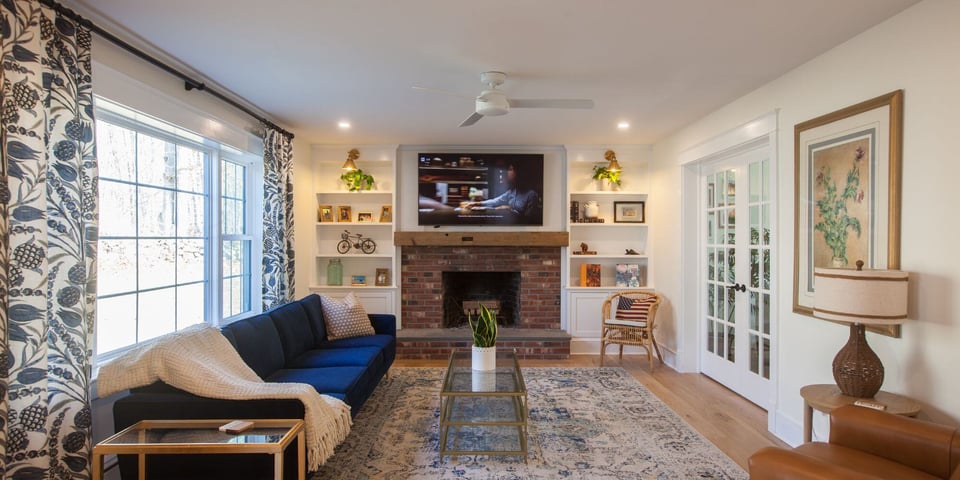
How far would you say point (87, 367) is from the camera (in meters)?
2.17

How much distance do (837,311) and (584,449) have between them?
5.31ft

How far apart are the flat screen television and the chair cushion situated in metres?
1.52

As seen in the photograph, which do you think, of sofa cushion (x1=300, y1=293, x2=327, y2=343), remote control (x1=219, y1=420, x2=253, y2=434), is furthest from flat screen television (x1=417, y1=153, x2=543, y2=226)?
remote control (x1=219, y1=420, x2=253, y2=434)

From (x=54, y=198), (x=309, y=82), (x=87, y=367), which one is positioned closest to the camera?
(x=54, y=198)

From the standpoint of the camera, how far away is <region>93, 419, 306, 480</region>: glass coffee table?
1869mm

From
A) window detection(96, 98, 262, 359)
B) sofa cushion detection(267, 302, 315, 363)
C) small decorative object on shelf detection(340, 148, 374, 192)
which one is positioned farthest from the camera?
small decorative object on shelf detection(340, 148, 374, 192)

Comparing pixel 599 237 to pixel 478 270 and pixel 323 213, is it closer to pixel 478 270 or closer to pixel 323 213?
pixel 478 270

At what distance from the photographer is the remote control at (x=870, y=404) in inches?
82.0

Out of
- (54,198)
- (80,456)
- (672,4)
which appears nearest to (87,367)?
(80,456)

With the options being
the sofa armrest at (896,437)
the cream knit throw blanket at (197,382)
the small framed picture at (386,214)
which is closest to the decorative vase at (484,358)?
the cream knit throw blanket at (197,382)

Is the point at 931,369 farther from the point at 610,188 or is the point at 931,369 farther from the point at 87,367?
the point at 87,367

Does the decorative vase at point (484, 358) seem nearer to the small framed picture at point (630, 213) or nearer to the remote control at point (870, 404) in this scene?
the remote control at point (870, 404)

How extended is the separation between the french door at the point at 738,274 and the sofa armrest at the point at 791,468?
1.96 meters

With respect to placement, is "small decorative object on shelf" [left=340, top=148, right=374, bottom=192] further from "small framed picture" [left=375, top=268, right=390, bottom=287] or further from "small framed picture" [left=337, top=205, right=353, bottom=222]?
"small framed picture" [left=375, top=268, right=390, bottom=287]
